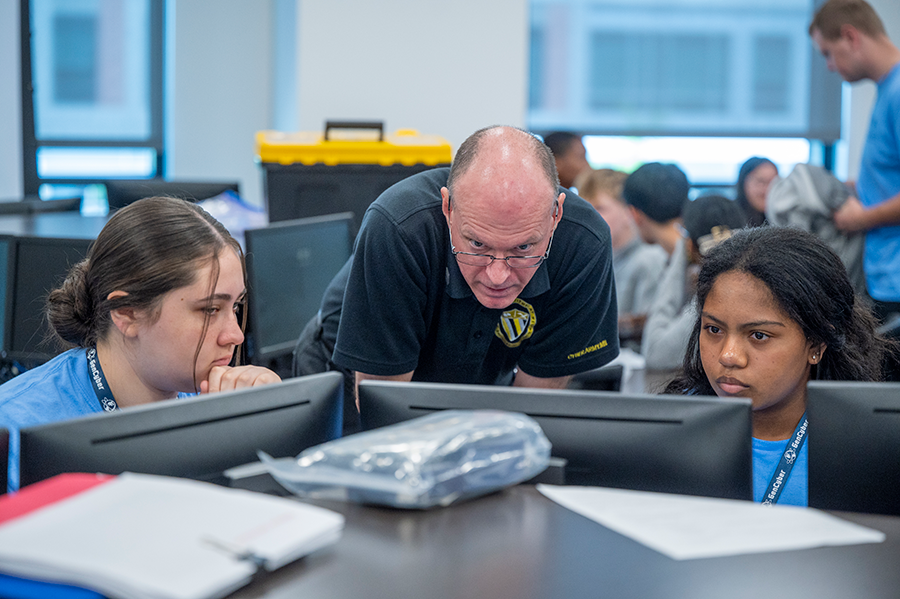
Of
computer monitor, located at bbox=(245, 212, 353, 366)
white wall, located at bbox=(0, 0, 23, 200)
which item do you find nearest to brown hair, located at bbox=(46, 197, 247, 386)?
computer monitor, located at bbox=(245, 212, 353, 366)

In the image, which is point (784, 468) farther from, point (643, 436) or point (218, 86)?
point (218, 86)

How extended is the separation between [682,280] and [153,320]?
67.2 inches

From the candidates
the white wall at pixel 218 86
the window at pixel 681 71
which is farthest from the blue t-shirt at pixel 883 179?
the white wall at pixel 218 86

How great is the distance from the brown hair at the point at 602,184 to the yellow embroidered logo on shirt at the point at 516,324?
1.61 metres

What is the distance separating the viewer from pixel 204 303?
134cm

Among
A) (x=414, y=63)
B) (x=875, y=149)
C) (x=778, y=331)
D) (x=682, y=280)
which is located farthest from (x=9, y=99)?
(x=778, y=331)

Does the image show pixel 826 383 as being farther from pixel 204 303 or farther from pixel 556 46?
pixel 556 46

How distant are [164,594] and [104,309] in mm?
826

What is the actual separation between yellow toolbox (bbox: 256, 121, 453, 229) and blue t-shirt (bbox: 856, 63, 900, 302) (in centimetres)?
126

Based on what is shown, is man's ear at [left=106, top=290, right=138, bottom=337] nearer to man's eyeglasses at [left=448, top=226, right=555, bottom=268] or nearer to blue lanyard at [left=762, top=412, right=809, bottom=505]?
man's eyeglasses at [left=448, top=226, right=555, bottom=268]

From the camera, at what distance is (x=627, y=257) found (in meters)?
3.15

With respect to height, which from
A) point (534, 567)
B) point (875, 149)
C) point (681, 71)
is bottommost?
point (534, 567)

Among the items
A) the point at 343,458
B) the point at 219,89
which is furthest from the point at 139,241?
the point at 219,89

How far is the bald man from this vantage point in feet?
4.70
